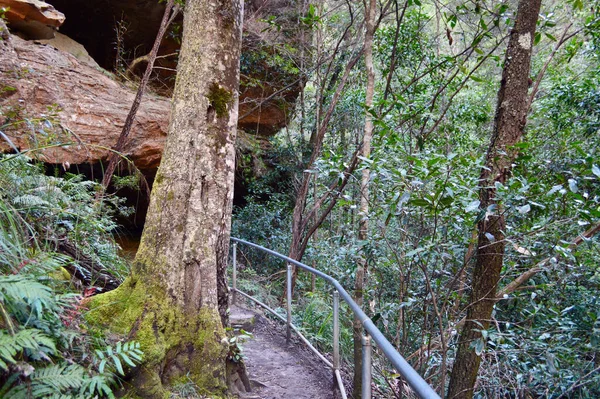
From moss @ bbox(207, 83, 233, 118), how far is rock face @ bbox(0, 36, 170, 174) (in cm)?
343

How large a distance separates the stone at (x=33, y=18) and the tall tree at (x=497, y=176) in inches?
292

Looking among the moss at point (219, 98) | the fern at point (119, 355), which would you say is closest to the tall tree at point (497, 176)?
the moss at point (219, 98)

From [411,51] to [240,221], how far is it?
6.69 metres

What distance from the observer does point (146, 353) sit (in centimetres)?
250

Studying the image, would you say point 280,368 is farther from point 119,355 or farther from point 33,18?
point 33,18

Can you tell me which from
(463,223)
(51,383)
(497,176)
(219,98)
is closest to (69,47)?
(219,98)

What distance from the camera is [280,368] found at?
395 centimetres

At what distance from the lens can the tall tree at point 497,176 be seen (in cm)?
321

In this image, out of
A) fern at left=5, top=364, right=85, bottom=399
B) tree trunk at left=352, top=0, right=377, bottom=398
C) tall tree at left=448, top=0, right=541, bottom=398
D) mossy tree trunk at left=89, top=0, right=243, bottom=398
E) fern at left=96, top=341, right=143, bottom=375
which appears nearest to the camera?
fern at left=5, top=364, right=85, bottom=399

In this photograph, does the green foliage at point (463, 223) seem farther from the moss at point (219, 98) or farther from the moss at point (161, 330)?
the moss at point (161, 330)

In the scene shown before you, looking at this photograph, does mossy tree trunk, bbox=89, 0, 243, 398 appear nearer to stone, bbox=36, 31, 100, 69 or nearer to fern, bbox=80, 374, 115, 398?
fern, bbox=80, 374, 115, 398

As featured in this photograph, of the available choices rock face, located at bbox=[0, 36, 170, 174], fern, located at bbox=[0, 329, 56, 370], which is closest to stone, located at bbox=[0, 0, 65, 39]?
rock face, located at bbox=[0, 36, 170, 174]

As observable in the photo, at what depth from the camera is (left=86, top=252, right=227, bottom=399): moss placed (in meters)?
2.54

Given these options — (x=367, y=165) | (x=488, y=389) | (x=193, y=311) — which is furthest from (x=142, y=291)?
(x=488, y=389)
